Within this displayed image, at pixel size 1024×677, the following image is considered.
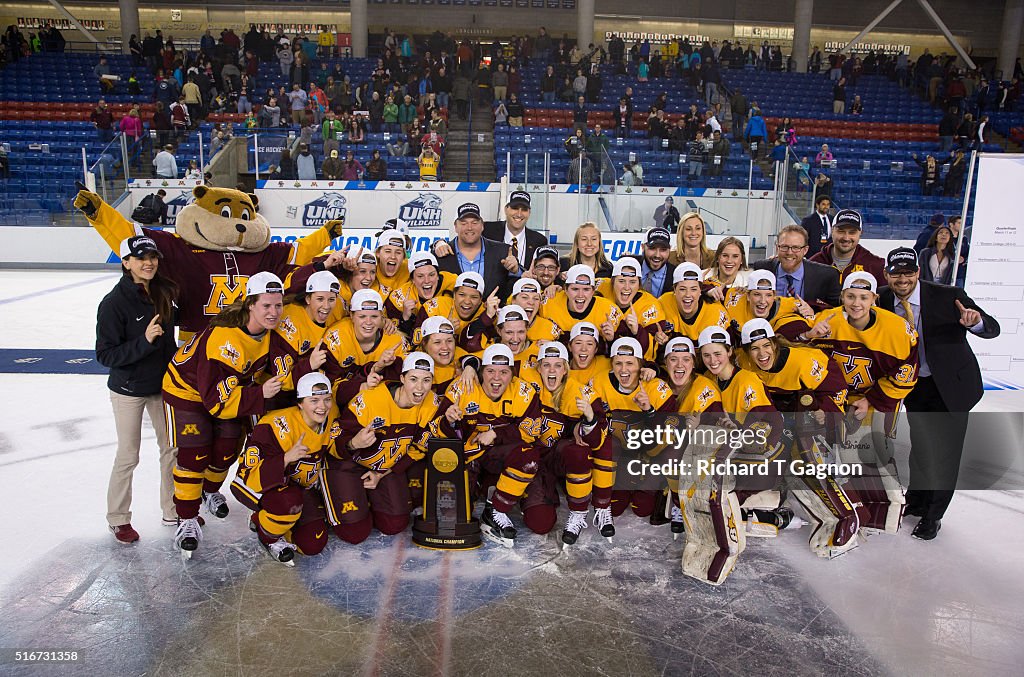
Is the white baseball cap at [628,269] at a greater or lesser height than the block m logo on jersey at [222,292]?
greater

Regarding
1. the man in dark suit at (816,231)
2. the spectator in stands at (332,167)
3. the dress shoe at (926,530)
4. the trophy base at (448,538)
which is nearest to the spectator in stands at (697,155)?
the man in dark suit at (816,231)

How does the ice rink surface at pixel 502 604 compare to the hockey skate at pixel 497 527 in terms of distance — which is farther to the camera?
the hockey skate at pixel 497 527

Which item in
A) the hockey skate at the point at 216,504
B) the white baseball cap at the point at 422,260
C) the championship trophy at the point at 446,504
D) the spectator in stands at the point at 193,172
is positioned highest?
the spectator in stands at the point at 193,172

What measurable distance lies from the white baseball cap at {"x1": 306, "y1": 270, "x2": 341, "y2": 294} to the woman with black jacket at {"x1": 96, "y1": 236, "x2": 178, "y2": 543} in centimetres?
67

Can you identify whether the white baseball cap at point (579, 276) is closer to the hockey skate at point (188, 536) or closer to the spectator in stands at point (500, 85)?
the hockey skate at point (188, 536)

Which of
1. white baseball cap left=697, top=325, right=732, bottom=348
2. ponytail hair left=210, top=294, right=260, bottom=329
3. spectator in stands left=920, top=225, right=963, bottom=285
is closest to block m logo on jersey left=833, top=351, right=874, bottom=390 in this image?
white baseball cap left=697, top=325, right=732, bottom=348

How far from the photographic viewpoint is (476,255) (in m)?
4.98

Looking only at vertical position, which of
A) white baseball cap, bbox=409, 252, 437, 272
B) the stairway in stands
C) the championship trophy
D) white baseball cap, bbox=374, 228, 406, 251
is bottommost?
the championship trophy

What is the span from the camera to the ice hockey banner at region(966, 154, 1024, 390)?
5.69 meters

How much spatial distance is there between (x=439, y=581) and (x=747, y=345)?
2018 millimetres

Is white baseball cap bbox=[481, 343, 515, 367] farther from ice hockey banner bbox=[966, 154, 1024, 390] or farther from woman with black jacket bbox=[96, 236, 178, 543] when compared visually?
ice hockey banner bbox=[966, 154, 1024, 390]

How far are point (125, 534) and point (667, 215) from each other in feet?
32.0

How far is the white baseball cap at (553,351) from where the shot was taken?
388cm

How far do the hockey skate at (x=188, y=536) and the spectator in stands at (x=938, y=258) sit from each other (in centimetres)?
675
